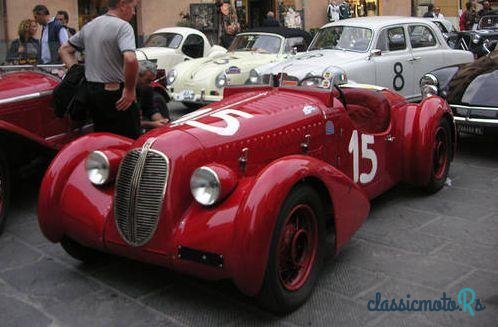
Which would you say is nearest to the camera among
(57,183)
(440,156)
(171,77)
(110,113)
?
(57,183)

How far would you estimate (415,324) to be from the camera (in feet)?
11.1

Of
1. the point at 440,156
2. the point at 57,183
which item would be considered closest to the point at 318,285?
the point at 57,183

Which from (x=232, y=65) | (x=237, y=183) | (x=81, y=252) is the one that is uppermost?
(x=232, y=65)

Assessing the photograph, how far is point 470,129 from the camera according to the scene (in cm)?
673

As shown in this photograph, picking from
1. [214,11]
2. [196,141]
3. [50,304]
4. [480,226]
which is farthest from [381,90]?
[214,11]

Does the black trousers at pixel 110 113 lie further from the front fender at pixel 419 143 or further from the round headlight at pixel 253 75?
the round headlight at pixel 253 75

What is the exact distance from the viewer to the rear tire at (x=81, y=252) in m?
4.08

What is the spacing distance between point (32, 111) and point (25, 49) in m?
1.81

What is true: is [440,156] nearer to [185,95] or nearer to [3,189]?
[3,189]

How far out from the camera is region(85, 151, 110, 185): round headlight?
3814 millimetres

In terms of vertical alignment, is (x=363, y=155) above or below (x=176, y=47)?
below

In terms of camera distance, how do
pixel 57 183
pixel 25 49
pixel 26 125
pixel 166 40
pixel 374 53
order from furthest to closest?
pixel 166 40
pixel 374 53
pixel 25 49
pixel 26 125
pixel 57 183

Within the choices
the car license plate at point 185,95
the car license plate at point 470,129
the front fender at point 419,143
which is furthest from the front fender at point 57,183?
the car license plate at point 185,95

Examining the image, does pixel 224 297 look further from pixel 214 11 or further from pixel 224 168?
pixel 214 11
